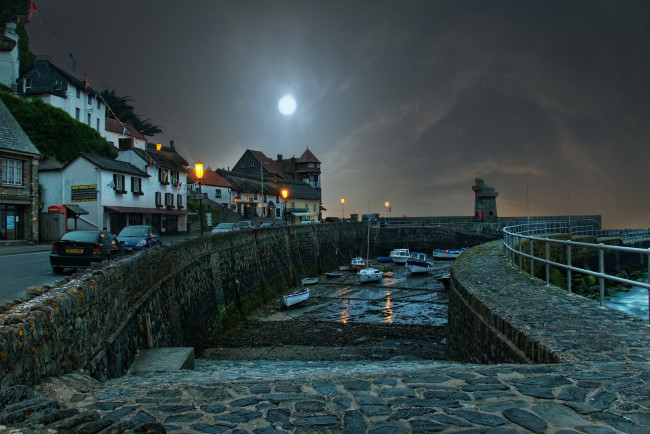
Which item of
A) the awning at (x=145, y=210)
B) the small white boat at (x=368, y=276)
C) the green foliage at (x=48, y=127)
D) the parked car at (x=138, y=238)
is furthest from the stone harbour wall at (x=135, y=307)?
the green foliage at (x=48, y=127)

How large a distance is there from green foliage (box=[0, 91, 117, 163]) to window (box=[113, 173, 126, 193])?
957 centimetres

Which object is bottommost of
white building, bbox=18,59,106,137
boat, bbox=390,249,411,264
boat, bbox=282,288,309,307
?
boat, bbox=282,288,309,307

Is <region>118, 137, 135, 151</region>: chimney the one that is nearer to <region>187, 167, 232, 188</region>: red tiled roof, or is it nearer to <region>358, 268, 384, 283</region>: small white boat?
<region>187, 167, 232, 188</region>: red tiled roof

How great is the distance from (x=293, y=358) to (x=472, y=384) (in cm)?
1121

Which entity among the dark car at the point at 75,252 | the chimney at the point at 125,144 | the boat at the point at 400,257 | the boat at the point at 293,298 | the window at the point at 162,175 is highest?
the chimney at the point at 125,144

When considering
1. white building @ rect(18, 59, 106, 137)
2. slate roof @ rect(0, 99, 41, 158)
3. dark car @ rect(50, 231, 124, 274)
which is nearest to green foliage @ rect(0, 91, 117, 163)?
white building @ rect(18, 59, 106, 137)

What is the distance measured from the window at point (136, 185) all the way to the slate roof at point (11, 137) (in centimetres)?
1110

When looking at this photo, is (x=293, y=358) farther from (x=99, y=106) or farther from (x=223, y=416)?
(x=99, y=106)

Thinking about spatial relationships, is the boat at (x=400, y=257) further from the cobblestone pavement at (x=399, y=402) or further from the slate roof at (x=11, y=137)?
the cobblestone pavement at (x=399, y=402)

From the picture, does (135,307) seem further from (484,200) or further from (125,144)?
(484,200)

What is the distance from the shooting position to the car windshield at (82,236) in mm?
14704

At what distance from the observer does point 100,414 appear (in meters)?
3.71

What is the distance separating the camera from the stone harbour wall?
4.52m

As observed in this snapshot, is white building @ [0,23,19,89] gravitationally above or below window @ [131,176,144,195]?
above
